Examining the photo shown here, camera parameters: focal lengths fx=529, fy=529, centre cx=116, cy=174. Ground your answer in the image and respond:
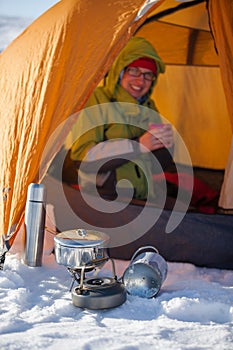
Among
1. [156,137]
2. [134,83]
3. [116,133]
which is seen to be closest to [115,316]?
[116,133]

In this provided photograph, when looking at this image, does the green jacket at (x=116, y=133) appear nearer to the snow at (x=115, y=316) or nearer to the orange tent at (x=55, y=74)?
the orange tent at (x=55, y=74)

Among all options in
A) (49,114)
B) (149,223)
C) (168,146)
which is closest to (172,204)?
(149,223)

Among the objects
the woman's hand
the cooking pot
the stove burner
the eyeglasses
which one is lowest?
the stove burner

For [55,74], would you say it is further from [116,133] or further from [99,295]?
[99,295]

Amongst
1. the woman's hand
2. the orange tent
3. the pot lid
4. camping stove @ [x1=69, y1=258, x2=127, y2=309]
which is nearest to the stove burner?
camping stove @ [x1=69, y1=258, x2=127, y2=309]

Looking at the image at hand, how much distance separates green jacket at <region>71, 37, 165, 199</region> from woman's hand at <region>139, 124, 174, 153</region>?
0.14 ft

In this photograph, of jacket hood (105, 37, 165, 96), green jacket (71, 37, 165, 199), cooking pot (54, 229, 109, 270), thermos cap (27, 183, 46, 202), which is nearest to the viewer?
cooking pot (54, 229, 109, 270)

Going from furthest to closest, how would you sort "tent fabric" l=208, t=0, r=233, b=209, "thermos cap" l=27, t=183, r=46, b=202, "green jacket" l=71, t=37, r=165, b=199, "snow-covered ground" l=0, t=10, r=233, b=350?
"green jacket" l=71, t=37, r=165, b=199 → "tent fabric" l=208, t=0, r=233, b=209 → "thermos cap" l=27, t=183, r=46, b=202 → "snow-covered ground" l=0, t=10, r=233, b=350

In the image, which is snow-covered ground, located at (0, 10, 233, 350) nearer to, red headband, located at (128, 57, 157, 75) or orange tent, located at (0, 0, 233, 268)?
orange tent, located at (0, 0, 233, 268)

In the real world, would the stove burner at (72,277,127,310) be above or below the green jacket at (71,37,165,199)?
below

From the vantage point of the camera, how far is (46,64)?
2.33 m

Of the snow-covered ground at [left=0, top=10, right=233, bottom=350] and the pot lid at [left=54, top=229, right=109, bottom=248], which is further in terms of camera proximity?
the pot lid at [left=54, top=229, right=109, bottom=248]

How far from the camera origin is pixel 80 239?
6.35 ft

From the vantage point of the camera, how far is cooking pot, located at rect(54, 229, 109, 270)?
189 cm
